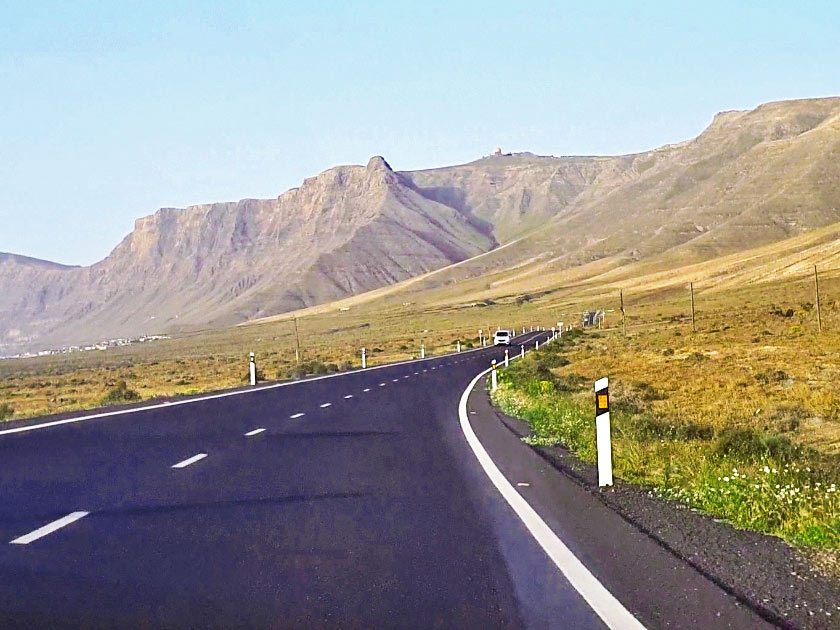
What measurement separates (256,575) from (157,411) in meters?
17.6

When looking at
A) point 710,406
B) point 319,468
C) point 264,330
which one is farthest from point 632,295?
point 319,468

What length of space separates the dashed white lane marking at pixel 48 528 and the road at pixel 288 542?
0.08 ft

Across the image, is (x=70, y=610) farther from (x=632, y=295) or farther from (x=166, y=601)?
(x=632, y=295)

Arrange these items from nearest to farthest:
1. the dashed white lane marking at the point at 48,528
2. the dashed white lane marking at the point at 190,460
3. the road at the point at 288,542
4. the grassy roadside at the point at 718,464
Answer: the road at the point at 288,542 < the dashed white lane marking at the point at 48,528 < the grassy roadside at the point at 718,464 < the dashed white lane marking at the point at 190,460

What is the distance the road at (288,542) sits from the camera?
21.8 ft

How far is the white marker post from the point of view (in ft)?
38.3

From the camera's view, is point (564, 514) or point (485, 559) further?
point (564, 514)

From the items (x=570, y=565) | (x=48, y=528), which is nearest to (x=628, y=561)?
(x=570, y=565)

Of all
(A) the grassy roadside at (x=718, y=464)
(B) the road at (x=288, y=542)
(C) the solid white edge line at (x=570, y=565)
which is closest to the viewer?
(C) the solid white edge line at (x=570, y=565)

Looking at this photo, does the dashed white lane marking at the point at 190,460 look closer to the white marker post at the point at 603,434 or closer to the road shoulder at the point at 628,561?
the road shoulder at the point at 628,561

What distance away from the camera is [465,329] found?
466 ft

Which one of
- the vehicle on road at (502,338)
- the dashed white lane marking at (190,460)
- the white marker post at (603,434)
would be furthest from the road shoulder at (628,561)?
the vehicle on road at (502,338)

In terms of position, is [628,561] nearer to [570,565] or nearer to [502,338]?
[570,565]

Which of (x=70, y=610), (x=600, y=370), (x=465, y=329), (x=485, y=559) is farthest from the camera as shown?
(x=465, y=329)
